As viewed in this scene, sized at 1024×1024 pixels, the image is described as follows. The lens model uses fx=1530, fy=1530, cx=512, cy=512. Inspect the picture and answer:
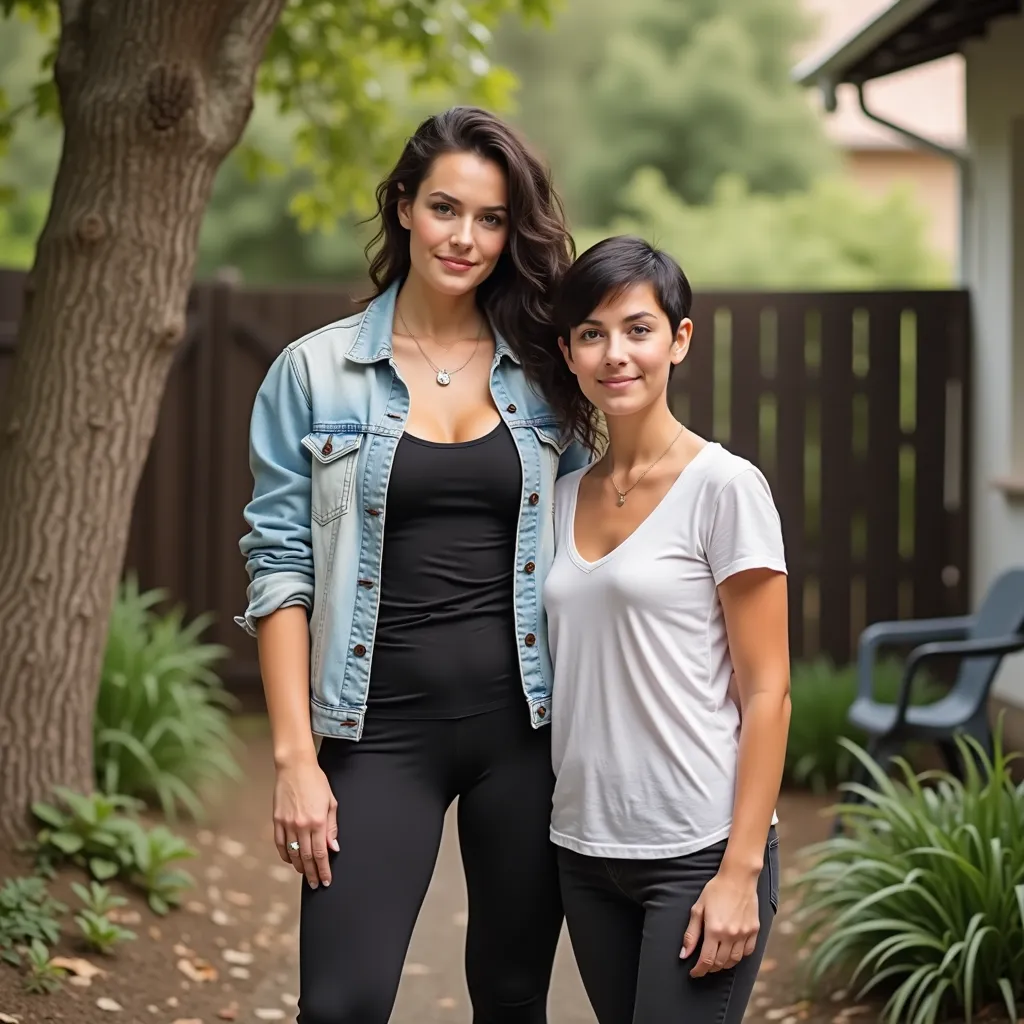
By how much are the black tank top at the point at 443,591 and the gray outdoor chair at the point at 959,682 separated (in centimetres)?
300

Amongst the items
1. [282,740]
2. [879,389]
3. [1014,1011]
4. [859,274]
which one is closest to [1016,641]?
[1014,1011]

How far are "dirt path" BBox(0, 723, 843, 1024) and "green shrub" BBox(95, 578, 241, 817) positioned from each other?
0.27 metres

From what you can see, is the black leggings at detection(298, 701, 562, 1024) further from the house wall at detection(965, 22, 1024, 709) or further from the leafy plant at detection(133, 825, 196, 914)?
the house wall at detection(965, 22, 1024, 709)

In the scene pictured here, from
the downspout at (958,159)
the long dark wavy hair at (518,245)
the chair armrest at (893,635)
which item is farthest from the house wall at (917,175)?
the long dark wavy hair at (518,245)

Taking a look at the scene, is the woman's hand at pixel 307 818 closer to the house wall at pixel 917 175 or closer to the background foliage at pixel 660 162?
the background foliage at pixel 660 162

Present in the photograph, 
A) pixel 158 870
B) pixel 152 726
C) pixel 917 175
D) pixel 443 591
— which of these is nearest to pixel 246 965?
pixel 158 870

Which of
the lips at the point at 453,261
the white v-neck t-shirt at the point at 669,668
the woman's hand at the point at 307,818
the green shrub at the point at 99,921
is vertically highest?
the lips at the point at 453,261

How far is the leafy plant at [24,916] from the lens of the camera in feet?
12.6

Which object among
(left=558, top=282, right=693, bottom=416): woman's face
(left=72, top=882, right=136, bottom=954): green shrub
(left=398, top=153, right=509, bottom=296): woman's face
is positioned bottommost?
(left=72, top=882, right=136, bottom=954): green shrub

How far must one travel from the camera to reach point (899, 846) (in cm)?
416

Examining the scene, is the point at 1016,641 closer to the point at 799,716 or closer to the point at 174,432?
the point at 799,716

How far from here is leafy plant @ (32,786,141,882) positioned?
14.2 feet

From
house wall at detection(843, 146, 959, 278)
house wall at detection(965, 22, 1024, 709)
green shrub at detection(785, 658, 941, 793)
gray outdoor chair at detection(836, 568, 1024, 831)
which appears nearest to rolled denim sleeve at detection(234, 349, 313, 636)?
gray outdoor chair at detection(836, 568, 1024, 831)

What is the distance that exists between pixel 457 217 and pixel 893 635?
376 cm
